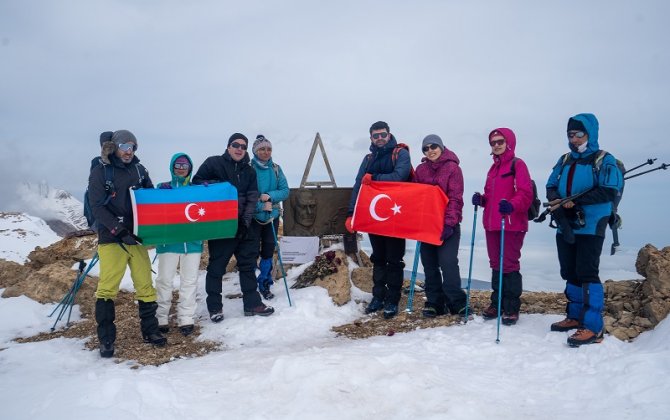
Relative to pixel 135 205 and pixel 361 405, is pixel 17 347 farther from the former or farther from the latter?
pixel 361 405

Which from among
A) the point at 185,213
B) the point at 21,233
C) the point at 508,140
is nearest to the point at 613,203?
the point at 508,140

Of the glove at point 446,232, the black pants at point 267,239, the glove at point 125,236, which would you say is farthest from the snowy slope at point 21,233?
the glove at point 446,232

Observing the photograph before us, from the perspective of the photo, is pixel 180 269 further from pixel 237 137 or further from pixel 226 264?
pixel 237 137

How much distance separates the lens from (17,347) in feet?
20.9

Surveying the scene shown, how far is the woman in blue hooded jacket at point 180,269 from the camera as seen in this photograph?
6.91 meters

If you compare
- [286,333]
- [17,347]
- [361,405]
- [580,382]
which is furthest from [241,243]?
[580,382]

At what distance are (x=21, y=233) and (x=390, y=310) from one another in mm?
23154

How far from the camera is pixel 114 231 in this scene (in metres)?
5.84

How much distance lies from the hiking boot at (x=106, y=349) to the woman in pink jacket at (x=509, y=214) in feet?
18.8

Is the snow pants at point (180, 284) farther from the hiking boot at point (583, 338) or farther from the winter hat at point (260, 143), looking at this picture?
the hiking boot at point (583, 338)

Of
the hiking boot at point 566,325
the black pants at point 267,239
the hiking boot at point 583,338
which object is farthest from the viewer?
the black pants at point 267,239

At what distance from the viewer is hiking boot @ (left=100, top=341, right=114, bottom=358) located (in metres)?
6.00

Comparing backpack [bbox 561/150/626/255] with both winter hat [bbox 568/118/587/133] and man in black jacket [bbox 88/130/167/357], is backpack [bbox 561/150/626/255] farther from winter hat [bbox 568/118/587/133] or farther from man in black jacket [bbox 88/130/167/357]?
man in black jacket [bbox 88/130/167/357]

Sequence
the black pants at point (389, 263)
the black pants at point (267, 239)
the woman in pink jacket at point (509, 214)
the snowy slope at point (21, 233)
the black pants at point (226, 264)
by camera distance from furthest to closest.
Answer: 1. the snowy slope at point (21, 233)
2. the black pants at point (267, 239)
3. the black pants at point (389, 263)
4. the black pants at point (226, 264)
5. the woman in pink jacket at point (509, 214)
